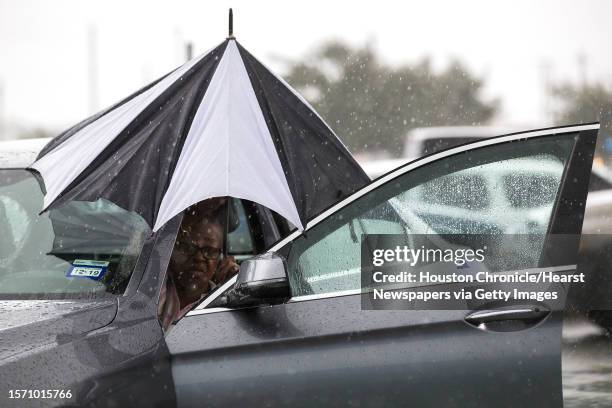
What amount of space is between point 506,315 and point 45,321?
56.2 inches

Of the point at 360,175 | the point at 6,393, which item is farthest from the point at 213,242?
the point at 6,393

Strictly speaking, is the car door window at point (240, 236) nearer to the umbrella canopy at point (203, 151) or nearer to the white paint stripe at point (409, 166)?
the umbrella canopy at point (203, 151)

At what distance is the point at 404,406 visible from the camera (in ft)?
10.0

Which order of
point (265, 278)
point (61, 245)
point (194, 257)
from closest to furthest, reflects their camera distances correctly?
point (265, 278)
point (61, 245)
point (194, 257)

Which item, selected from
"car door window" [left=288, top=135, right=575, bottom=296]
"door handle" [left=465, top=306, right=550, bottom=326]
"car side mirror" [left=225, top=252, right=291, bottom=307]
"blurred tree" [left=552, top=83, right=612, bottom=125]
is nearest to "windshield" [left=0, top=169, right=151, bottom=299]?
"car side mirror" [left=225, top=252, right=291, bottom=307]

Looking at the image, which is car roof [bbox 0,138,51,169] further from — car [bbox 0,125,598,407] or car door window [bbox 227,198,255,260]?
car door window [bbox 227,198,255,260]

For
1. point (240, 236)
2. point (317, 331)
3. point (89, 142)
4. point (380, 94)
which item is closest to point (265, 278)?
point (317, 331)

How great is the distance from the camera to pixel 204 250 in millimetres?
3967

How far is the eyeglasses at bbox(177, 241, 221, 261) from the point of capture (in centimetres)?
390

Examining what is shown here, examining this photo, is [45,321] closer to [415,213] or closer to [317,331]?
[317,331]

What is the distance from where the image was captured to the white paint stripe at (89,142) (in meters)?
3.38

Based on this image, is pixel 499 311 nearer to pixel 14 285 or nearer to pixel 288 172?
pixel 288 172

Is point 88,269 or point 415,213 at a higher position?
point 415,213

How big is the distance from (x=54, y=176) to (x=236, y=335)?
90 centimetres
